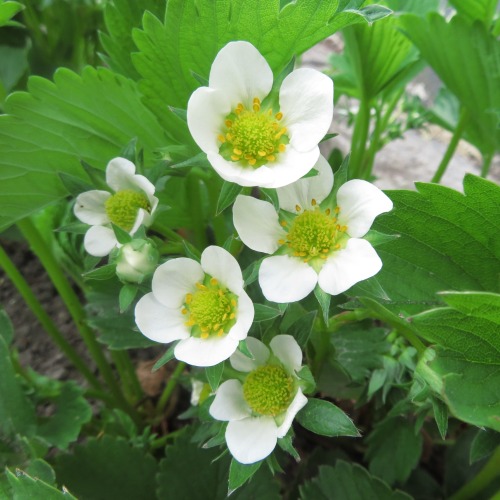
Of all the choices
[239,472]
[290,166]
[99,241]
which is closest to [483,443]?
[239,472]

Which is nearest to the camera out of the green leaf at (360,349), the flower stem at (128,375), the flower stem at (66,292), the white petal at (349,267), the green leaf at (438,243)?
the white petal at (349,267)

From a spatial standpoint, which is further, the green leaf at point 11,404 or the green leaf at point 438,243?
the green leaf at point 11,404

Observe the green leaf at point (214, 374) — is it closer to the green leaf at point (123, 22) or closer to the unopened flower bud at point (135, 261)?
the unopened flower bud at point (135, 261)

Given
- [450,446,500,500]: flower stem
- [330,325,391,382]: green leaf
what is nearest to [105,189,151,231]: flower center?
[330,325,391,382]: green leaf

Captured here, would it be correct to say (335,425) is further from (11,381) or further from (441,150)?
(441,150)

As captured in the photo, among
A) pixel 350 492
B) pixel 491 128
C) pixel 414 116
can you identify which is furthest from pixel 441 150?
pixel 350 492

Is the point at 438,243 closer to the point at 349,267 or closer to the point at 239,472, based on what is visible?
the point at 349,267

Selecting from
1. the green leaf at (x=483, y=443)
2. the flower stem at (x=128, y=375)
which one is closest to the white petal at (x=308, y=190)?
the green leaf at (x=483, y=443)
